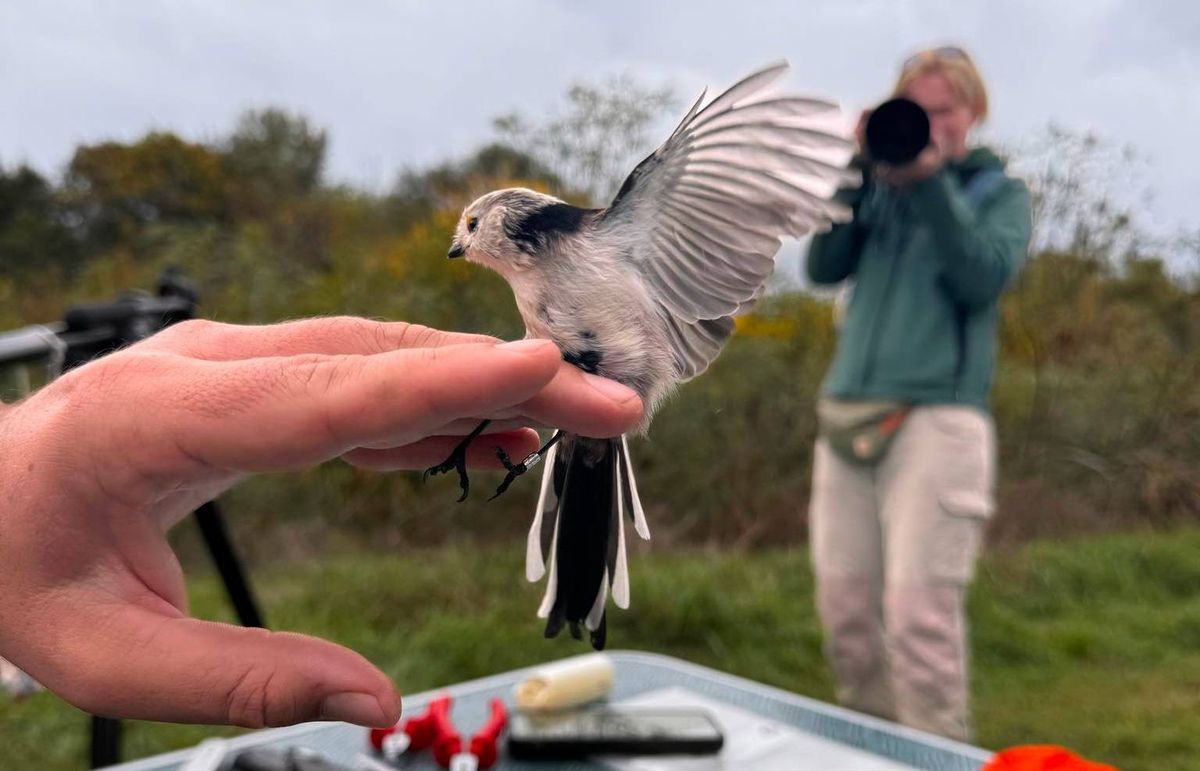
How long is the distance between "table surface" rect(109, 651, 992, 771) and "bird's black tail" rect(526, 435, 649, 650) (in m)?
0.76

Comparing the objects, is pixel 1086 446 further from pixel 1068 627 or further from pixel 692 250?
pixel 692 250

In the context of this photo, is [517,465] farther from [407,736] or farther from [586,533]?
[407,736]

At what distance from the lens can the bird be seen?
0.49m

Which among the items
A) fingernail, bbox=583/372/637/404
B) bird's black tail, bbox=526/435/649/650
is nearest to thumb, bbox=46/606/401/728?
bird's black tail, bbox=526/435/649/650

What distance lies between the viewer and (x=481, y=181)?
0.55m

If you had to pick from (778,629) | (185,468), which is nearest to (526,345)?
(185,468)

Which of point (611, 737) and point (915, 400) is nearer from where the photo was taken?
point (915, 400)

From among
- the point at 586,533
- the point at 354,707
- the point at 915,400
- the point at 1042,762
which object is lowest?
the point at 1042,762

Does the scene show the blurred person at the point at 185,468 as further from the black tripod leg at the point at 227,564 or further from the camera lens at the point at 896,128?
the black tripod leg at the point at 227,564

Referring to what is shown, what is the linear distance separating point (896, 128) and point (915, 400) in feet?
2.05

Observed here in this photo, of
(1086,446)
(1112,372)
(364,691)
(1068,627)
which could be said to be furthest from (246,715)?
(1068,627)

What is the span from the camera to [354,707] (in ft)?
1.85

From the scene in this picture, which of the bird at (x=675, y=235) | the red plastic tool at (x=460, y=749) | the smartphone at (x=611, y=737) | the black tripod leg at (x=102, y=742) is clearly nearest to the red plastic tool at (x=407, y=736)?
the red plastic tool at (x=460, y=749)

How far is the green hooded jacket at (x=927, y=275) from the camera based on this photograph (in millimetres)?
759
